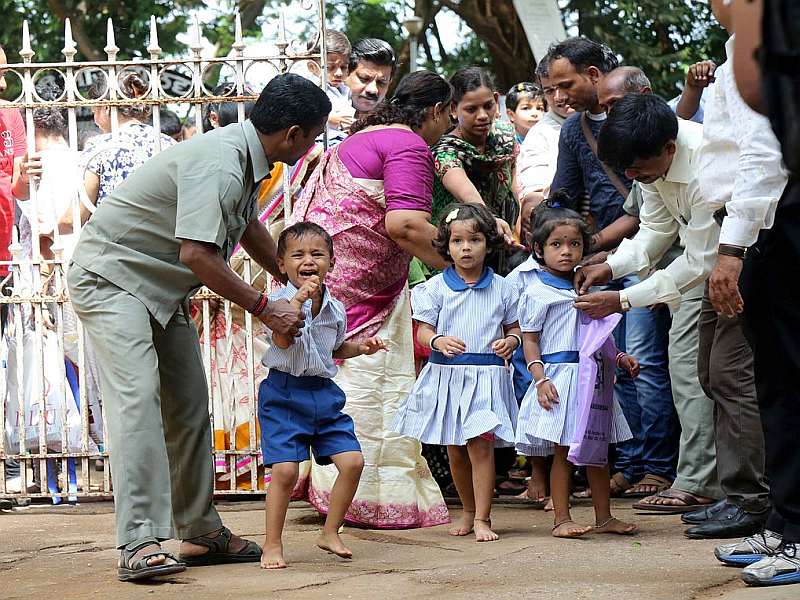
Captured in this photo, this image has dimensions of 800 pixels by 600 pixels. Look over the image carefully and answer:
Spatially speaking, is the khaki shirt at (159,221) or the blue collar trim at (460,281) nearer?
the khaki shirt at (159,221)

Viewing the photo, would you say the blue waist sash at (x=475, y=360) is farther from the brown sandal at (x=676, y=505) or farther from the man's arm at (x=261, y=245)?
the brown sandal at (x=676, y=505)

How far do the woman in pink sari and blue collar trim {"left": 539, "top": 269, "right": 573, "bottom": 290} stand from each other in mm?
496

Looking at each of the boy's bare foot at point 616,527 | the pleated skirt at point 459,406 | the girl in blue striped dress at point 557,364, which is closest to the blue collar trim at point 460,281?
the girl in blue striped dress at point 557,364

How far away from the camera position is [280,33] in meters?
6.39

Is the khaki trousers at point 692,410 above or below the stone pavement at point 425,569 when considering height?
above

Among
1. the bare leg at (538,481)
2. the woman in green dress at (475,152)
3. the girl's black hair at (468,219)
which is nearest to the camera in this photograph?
the girl's black hair at (468,219)

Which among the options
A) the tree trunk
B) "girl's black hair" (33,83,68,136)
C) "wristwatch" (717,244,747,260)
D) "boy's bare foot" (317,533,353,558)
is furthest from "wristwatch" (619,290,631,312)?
the tree trunk

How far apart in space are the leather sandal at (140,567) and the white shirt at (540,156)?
123 inches

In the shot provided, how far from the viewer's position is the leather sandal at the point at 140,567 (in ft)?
14.3

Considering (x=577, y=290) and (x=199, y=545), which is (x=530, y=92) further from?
(x=199, y=545)

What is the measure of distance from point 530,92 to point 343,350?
384cm

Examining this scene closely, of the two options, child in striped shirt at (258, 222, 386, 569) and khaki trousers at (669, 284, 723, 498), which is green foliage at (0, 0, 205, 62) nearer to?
khaki trousers at (669, 284, 723, 498)

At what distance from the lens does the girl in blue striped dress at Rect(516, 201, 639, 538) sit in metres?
5.15

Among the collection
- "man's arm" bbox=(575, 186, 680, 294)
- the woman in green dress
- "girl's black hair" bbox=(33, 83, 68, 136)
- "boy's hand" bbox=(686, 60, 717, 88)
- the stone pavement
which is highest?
"girl's black hair" bbox=(33, 83, 68, 136)
